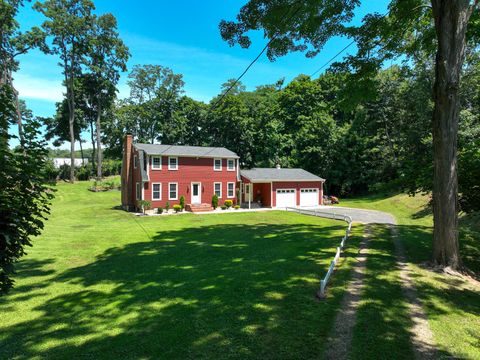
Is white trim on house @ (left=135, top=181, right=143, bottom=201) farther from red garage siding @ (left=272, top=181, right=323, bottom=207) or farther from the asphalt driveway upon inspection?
the asphalt driveway

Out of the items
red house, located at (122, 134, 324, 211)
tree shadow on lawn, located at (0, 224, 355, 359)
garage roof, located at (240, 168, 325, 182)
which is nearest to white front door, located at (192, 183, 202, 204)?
red house, located at (122, 134, 324, 211)

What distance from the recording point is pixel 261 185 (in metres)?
32.7

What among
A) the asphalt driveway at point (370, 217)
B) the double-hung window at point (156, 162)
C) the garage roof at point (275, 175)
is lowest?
the asphalt driveway at point (370, 217)

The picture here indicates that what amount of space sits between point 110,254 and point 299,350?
948 centimetres

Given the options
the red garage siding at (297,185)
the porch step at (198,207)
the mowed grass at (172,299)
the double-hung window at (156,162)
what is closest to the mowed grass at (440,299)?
the mowed grass at (172,299)

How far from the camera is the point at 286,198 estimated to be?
3189cm

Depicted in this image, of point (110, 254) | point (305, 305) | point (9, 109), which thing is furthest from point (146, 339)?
point (110, 254)

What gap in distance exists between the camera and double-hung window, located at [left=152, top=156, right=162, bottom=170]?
2686 cm

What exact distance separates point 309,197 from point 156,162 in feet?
58.3

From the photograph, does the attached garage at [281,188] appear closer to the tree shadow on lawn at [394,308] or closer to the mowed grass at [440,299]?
the mowed grass at [440,299]

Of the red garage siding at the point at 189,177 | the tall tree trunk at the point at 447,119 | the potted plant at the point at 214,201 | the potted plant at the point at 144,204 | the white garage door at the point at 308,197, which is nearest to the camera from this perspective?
the tall tree trunk at the point at 447,119

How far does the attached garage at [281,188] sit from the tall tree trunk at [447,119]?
2216cm

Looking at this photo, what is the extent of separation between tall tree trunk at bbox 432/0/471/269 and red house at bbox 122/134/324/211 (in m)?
21.9

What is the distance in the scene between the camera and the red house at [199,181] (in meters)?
26.9
